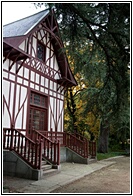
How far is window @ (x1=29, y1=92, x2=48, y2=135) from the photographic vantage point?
1021 centimetres

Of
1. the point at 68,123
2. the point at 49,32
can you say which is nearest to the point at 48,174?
the point at 49,32

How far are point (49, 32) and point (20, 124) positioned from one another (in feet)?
17.8

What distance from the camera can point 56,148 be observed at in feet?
27.4

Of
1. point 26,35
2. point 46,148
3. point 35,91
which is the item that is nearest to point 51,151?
point 46,148

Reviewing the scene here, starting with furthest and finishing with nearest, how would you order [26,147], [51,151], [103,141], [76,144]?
1. [103,141]
2. [76,144]
3. [51,151]
4. [26,147]

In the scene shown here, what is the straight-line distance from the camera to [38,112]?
35.3 ft

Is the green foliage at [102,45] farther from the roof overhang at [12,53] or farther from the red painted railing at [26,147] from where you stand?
the roof overhang at [12,53]

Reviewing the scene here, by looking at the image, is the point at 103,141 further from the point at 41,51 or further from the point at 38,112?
the point at 41,51

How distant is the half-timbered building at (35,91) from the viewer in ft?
25.9

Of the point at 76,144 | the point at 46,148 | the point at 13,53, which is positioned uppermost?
the point at 13,53

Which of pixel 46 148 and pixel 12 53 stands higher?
pixel 12 53

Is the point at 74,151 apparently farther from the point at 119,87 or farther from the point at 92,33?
the point at 92,33

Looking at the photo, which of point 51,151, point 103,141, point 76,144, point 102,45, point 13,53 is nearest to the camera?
point 102,45

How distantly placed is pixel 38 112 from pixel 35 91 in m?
1.19
